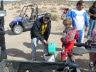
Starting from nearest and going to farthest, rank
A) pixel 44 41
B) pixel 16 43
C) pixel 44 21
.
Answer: pixel 44 21 < pixel 44 41 < pixel 16 43

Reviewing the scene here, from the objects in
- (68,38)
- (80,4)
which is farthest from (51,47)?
(80,4)

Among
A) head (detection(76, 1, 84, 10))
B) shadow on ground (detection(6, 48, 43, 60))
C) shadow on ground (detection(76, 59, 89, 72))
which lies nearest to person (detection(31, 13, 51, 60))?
head (detection(76, 1, 84, 10))

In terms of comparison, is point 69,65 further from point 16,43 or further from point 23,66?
point 16,43

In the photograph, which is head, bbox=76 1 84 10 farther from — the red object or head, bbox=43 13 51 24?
the red object

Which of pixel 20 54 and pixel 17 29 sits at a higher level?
pixel 17 29

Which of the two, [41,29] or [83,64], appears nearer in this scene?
[41,29]

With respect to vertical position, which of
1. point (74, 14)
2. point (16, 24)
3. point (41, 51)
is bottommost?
point (41, 51)

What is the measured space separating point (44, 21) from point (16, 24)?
5.17 m

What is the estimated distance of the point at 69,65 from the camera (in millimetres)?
3229

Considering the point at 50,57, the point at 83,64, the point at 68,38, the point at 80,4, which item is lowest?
the point at 83,64

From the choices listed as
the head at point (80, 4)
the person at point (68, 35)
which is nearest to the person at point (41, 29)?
the person at point (68, 35)

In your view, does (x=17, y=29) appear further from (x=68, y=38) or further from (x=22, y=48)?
(x=68, y=38)

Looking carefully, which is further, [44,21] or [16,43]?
[16,43]

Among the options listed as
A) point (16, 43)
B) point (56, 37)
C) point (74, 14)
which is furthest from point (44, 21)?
point (56, 37)
